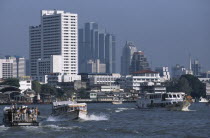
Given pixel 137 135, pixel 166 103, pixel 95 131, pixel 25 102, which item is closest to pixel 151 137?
pixel 137 135

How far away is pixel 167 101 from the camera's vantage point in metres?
103

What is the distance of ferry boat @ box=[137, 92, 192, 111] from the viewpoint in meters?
98.4

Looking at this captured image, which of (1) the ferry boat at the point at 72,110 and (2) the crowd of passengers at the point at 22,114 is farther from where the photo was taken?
(1) the ferry boat at the point at 72,110

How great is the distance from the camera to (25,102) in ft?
606

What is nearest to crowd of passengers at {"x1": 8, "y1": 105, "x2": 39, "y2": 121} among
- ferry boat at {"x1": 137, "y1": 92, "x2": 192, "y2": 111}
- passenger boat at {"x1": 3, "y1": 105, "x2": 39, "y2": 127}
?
passenger boat at {"x1": 3, "y1": 105, "x2": 39, "y2": 127}

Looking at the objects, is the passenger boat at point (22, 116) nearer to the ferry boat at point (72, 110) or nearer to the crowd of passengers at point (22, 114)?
the crowd of passengers at point (22, 114)

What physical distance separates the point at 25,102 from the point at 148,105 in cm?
8053

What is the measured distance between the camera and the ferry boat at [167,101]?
323 ft

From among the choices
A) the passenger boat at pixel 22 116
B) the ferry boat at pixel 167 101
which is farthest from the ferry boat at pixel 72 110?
the ferry boat at pixel 167 101

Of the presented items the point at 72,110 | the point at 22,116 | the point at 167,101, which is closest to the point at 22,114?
the point at 22,116

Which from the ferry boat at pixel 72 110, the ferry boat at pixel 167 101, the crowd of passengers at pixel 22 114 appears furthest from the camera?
the ferry boat at pixel 167 101

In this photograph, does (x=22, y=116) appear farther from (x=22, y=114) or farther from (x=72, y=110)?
(x=72, y=110)

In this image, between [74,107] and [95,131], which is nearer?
[95,131]

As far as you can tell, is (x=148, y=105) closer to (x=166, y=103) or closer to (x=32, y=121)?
(x=166, y=103)
